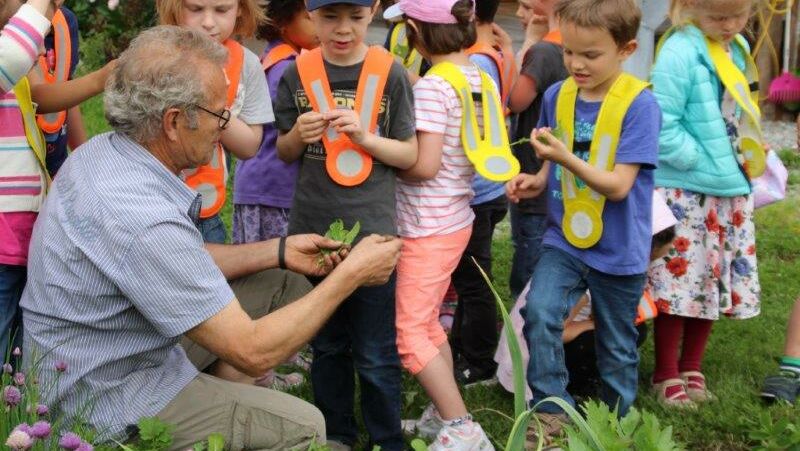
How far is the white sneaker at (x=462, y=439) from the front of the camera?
4.00 m

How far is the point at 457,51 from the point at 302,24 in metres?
0.90

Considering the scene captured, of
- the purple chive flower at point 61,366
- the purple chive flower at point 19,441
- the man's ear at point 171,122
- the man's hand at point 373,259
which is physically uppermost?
the man's ear at point 171,122

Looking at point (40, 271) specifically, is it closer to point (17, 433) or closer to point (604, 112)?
point (17, 433)

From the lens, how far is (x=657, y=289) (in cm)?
474

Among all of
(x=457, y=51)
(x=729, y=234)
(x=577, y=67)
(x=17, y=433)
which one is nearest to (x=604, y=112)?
(x=577, y=67)

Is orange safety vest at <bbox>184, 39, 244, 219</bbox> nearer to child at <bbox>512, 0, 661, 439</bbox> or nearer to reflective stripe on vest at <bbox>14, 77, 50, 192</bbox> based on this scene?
reflective stripe on vest at <bbox>14, 77, 50, 192</bbox>

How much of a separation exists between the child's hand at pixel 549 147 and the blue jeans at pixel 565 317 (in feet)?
1.53

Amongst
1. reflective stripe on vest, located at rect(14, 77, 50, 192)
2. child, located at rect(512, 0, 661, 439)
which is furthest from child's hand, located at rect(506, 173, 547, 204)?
reflective stripe on vest, located at rect(14, 77, 50, 192)

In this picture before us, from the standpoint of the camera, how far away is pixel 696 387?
15.7 ft

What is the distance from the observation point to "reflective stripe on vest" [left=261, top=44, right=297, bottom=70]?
15.8 ft

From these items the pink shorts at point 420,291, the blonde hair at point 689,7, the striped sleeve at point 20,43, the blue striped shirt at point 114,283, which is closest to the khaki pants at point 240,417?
the blue striped shirt at point 114,283

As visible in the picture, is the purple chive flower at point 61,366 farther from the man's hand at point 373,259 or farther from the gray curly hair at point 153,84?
the man's hand at point 373,259

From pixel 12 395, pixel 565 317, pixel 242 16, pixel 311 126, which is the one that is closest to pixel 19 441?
pixel 12 395

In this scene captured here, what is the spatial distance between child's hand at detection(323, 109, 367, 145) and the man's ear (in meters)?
0.69
